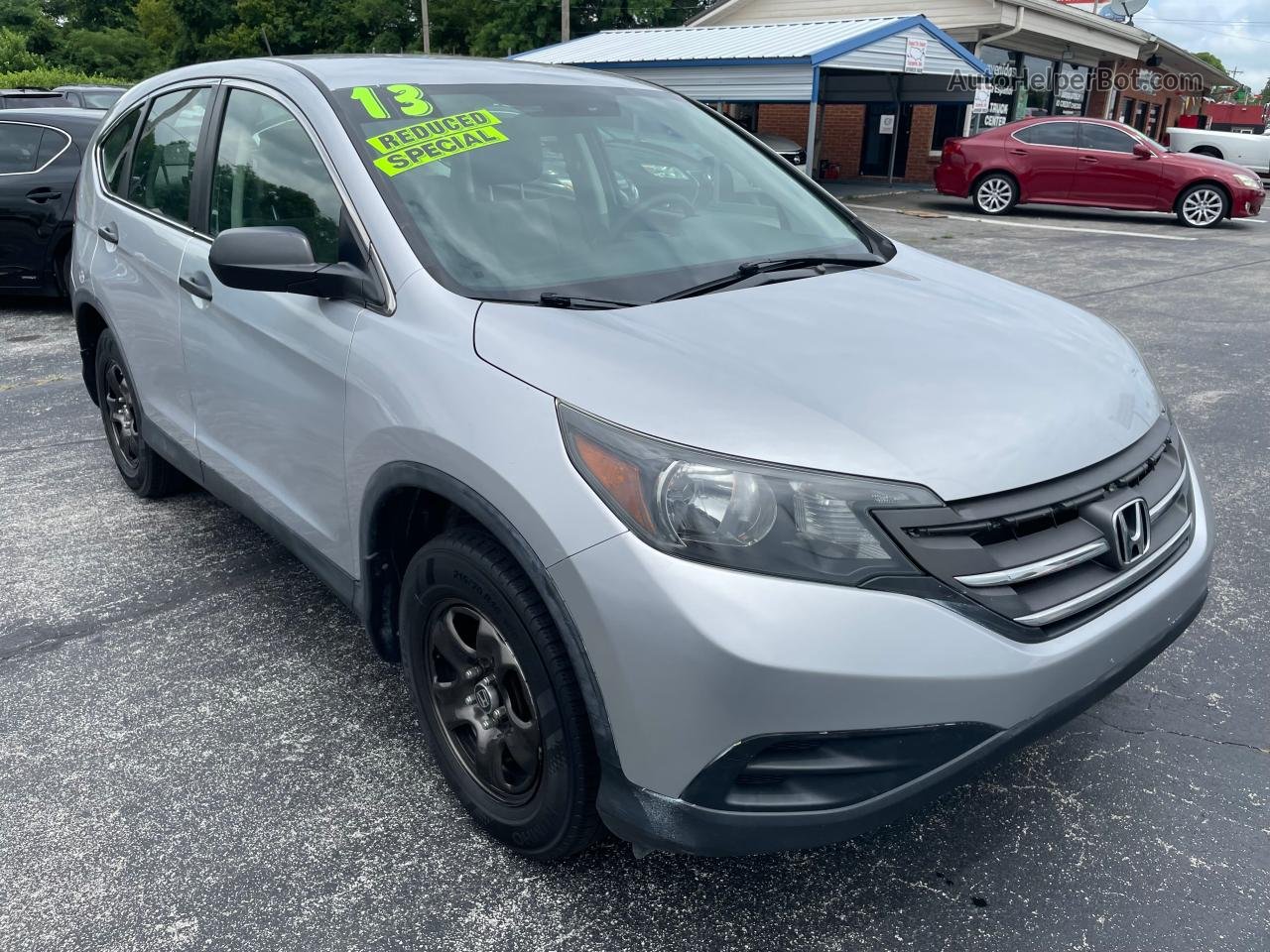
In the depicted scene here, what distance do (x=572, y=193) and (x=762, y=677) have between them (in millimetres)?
1610

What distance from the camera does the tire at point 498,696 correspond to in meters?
1.96

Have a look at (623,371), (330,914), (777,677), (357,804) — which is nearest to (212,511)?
(357,804)

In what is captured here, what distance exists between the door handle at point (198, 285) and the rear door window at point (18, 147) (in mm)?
6039

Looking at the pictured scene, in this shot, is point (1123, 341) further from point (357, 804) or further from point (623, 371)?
point (357, 804)

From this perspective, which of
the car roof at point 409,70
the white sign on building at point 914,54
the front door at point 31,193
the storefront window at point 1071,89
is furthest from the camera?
the storefront window at point 1071,89

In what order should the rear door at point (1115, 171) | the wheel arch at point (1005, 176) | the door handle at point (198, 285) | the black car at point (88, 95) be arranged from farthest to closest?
1. the wheel arch at point (1005, 176)
2. the rear door at point (1115, 171)
3. the black car at point (88, 95)
4. the door handle at point (198, 285)

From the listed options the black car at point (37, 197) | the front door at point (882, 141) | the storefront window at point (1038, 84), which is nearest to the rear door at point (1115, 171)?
the front door at point (882, 141)

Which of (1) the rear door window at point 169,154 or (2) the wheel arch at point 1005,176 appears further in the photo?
(2) the wheel arch at point 1005,176

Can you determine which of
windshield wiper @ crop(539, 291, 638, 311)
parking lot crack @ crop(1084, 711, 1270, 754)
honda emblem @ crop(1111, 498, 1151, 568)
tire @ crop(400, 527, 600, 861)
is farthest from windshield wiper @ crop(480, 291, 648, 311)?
parking lot crack @ crop(1084, 711, 1270, 754)

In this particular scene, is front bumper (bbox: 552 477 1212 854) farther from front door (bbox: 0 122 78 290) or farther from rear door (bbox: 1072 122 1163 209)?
rear door (bbox: 1072 122 1163 209)

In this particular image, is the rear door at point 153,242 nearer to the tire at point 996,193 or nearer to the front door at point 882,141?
the tire at point 996,193

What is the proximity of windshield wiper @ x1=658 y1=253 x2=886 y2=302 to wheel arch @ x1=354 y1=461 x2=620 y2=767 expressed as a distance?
27.5 inches

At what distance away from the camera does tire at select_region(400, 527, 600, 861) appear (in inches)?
77.2

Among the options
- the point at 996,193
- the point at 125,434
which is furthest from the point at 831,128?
the point at 125,434
